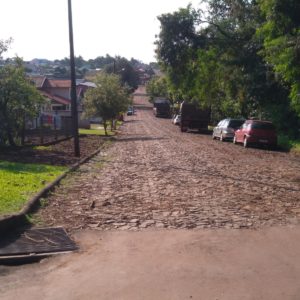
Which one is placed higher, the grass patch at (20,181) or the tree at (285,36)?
the tree at (285,36)

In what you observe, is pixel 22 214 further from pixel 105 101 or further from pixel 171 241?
pixel 105 101

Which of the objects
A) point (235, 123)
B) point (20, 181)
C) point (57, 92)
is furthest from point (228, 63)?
point (57, 92)

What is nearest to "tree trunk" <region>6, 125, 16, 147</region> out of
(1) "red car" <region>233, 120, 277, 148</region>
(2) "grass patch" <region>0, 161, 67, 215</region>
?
(2) "grass patch" <region>0, 161, 67, 215</region>

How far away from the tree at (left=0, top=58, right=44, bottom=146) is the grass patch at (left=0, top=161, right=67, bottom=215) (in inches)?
317

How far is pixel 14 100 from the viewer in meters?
25.9

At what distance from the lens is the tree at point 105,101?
46688 mm

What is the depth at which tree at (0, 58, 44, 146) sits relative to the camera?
25562 mm

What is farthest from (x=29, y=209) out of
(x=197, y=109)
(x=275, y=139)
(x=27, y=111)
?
(x=197, y=109)

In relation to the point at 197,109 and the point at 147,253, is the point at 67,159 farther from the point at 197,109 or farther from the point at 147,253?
the point at 197,109

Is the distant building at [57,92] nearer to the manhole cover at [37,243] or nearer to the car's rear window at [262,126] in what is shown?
the car's rear window at [262,126]

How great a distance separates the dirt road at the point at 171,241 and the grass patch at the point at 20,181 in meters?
0.54

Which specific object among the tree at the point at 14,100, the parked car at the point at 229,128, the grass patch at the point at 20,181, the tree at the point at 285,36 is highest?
the tree at the point at 285,36

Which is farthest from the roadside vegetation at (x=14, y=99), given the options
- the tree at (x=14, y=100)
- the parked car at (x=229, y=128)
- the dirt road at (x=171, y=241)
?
the parked car at (x=229, y=128)

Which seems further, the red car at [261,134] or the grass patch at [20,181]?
the red car at [261,134]
